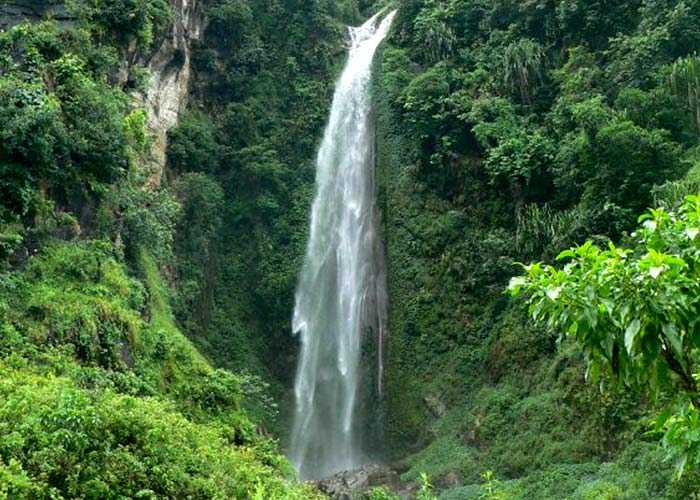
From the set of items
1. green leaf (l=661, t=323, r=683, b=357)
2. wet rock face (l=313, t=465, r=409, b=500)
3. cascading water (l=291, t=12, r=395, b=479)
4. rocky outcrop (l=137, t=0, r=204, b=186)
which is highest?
rocky outcrop (l=137, t=0, r=204, b=186)

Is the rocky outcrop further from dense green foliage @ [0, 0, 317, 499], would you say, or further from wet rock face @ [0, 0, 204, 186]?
dense green foliage @ [0, 0, 317, 499]

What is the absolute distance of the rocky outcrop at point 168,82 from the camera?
69.1 feet

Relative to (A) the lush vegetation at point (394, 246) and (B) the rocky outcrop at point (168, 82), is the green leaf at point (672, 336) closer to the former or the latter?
(A) the lush vegetation at point (394, 246)

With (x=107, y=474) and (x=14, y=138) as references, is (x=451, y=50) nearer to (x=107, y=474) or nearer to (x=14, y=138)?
(x=14, y=138)

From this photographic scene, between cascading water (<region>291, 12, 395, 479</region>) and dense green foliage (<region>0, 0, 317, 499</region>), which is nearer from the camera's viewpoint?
dense green foliage (<region>0, 0, 317, 499</region>)

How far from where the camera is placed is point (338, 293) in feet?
74.8

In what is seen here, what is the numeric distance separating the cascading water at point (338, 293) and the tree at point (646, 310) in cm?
1688

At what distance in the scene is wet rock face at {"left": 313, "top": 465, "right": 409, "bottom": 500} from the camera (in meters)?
16.1

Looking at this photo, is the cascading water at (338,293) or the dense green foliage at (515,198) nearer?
the dense green foliage at (515,198)

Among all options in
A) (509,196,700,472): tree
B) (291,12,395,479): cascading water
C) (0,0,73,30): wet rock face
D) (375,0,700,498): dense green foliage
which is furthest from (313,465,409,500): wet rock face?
(509,196,700,472): tree

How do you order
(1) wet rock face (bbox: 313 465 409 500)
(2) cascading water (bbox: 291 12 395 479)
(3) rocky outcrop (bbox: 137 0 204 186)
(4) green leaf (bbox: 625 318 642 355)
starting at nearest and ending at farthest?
(4) green leaf (bbox: 625 318 642 355)
(1) wet rock face (bbox: 313 465 409 500)
(2) cascading water (bbox: 291 12 395 479)
(3) rocky outcrop (bbox: 137 0 204 186)

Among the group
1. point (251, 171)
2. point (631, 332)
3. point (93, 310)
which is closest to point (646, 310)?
point (631, 332)

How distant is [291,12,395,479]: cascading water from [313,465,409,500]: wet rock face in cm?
203

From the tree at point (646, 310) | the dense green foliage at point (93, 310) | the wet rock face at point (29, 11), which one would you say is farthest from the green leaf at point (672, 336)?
the wet rock face at point (29, 11)
